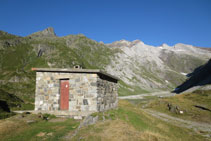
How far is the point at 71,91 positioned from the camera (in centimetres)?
1373

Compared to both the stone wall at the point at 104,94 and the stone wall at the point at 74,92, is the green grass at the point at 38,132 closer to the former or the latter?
the stone wall at the point at 74,92

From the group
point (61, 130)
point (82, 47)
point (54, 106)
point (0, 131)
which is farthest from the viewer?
point (82, 47)

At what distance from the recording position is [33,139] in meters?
8.07

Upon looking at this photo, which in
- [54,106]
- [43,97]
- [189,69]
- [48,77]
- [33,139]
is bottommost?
[33,139]

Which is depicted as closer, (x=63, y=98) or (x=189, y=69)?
(x=63, y=98)

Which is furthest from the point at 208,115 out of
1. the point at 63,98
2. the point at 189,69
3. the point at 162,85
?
the point at 189,69

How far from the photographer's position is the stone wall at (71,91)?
1339 cm

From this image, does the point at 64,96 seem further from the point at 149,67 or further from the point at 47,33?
the point at 47,33

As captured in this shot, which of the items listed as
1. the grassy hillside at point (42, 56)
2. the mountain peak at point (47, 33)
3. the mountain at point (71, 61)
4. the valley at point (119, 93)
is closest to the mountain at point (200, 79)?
the valley at point (119, 93)

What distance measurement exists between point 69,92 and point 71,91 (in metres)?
0.21

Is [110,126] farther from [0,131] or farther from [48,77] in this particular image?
[48,77]

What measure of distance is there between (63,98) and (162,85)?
10677 cm

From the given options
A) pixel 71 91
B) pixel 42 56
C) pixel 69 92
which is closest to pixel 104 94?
pixel 71 91

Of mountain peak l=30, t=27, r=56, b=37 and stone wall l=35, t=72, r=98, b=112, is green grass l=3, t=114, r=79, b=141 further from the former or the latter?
mountain peak l=30, t=27, r=56, b=37
